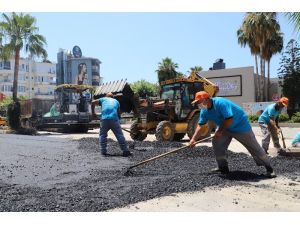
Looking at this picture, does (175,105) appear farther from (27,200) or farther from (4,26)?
(4,26)

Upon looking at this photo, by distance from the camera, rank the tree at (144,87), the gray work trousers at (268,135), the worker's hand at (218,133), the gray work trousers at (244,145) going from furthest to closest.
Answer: the tree at (144,87), the gray work trousers at (268,135), the gray work trousers at (244,145), the worker's hand at (218,133)

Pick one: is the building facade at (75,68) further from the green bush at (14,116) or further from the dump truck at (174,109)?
the dump truck at (174,109)

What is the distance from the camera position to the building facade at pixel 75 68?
95.2m

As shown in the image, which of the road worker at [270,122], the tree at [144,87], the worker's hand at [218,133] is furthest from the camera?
the tree at [144,87]

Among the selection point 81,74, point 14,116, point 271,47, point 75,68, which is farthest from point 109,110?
point 81,74

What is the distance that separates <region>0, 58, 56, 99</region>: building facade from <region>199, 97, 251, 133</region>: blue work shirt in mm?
79986

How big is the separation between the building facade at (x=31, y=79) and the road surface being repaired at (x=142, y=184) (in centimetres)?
7809

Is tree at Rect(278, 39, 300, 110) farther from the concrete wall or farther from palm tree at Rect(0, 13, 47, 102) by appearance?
palm tree at Rect(0, 13, 47, 102)

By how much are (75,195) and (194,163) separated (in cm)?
360

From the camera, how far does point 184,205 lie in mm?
5125

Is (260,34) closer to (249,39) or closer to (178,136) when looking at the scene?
(249,39)

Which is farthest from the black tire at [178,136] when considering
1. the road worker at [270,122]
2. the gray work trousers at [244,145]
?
the gray work trousers at [244,145]

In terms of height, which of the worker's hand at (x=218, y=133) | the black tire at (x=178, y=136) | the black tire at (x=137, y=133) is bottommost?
the black tire at (x=178, y=136)

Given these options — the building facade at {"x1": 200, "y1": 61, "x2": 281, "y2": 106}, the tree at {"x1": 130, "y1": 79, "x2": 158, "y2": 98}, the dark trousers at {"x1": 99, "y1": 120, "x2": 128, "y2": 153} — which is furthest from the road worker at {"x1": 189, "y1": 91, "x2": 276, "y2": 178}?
the tree at {"x1": 130, "y1": 79, "x2": 158, "y2": 98}
